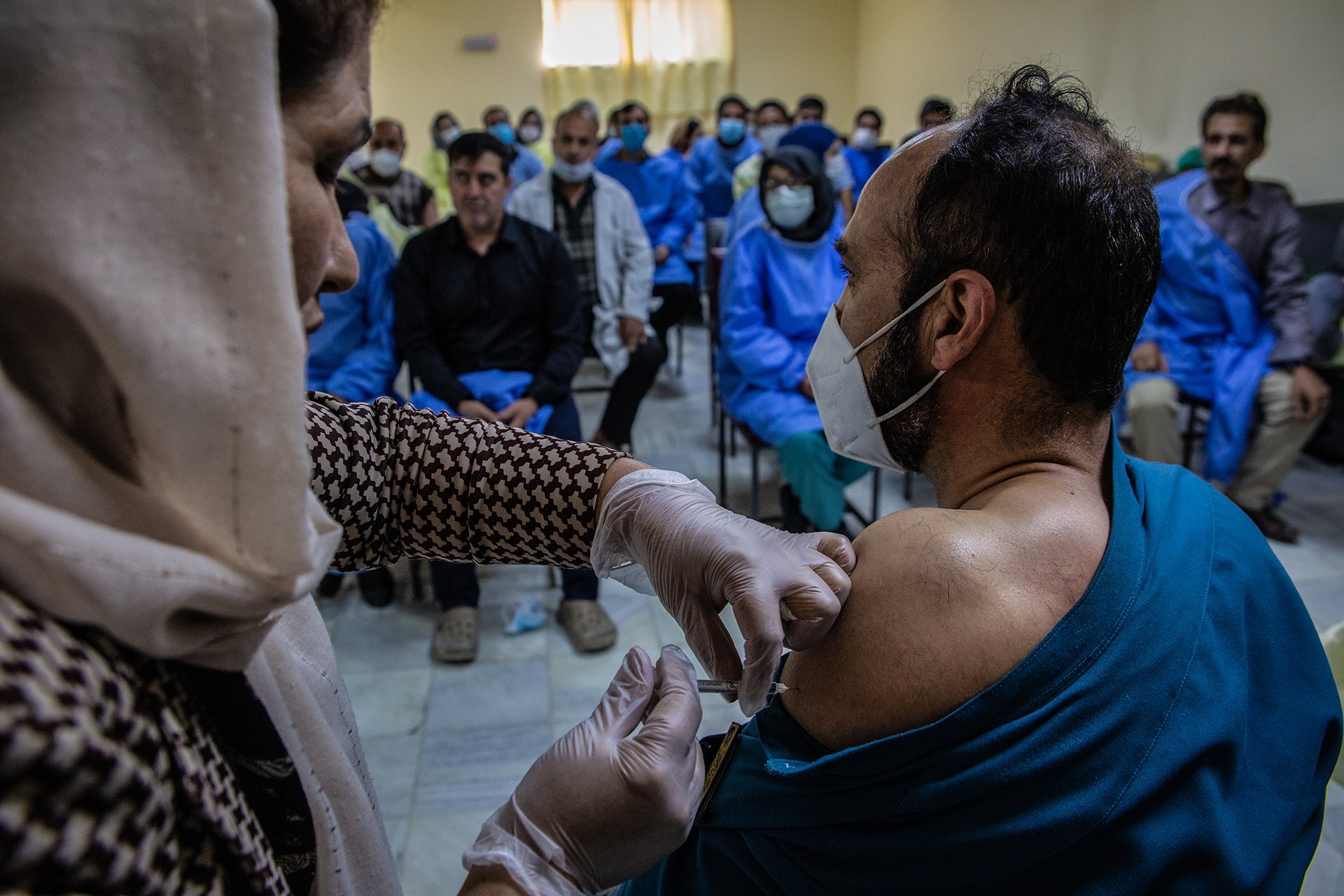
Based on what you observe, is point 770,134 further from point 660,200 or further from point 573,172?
point 573,172

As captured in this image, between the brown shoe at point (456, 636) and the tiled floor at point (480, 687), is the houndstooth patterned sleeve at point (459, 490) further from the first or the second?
the brown shoe at point (456, 636)

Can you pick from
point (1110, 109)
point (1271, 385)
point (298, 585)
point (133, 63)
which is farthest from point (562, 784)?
point (1110, 109)

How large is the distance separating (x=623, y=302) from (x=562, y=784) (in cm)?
296

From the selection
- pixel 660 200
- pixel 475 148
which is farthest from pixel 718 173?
pixel 475 148

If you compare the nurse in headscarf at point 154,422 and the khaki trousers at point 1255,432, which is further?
the khaki trousers at point 1255,432

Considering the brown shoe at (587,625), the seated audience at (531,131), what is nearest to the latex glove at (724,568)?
the brown shoe at (587,625)

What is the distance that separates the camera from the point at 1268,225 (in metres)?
3.01

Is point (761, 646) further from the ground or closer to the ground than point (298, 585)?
closer to the ground

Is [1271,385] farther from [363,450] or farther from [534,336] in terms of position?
[363,450]

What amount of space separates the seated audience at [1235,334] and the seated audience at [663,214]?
7.65 ft

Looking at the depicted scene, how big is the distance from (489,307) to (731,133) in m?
4.00

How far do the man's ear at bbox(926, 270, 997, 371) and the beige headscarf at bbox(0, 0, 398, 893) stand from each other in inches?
26.8

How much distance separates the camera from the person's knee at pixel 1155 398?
3.01 metres

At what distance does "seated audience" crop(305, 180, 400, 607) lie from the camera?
2.74 metres
